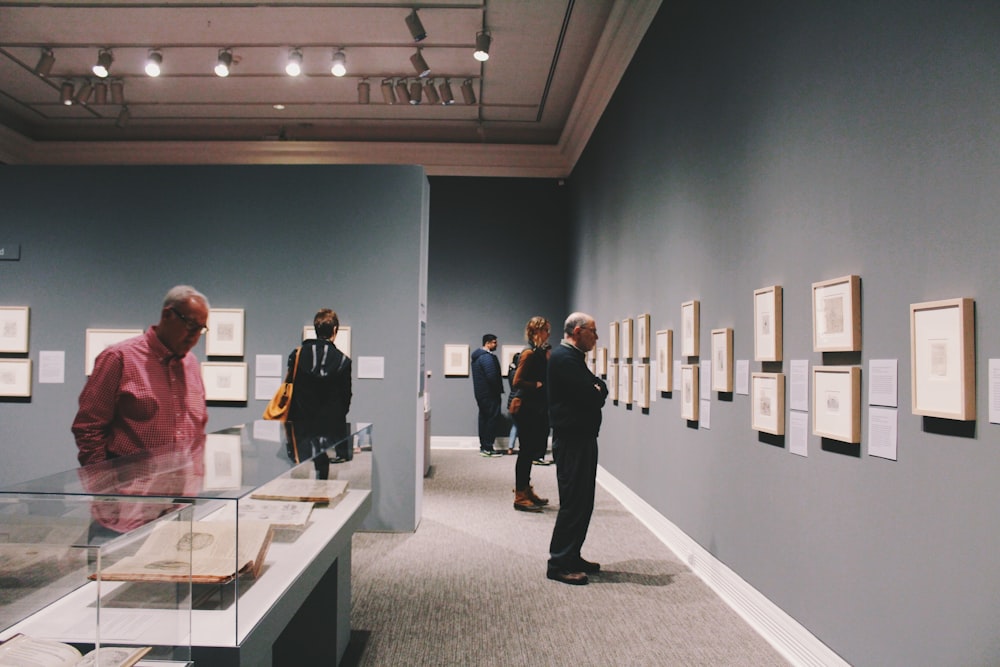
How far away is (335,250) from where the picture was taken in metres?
5.86

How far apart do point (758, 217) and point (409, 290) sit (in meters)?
3.03

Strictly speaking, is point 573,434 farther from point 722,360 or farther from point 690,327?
point 690,327

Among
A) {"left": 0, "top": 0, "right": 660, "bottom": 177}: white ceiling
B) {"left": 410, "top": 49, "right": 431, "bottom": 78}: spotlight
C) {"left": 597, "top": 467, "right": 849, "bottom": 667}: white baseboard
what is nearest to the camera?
{"left": 597, "top": 467, "right": 849, "bottom": 667}: white baseboard

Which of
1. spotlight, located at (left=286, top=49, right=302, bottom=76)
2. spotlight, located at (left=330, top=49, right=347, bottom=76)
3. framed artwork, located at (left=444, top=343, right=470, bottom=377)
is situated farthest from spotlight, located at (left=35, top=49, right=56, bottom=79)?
framed artwork, located at (left=444, top=343, right=470, bottom=377)

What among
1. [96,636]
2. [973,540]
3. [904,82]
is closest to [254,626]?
[96,636]

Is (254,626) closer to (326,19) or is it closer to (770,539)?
(770,539)

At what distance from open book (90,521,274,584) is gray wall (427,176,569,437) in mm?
9638

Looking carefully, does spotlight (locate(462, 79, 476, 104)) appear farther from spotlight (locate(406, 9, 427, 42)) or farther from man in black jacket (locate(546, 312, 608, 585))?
man in black jacket (locate(546, 312, 608, 585))

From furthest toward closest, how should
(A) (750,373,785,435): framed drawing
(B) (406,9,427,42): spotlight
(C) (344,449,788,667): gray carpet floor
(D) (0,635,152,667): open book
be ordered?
(B) (406,9,427,42): spotlight < (A) (750,373,785,435): framed drawing < (C) (344,449,788,667): gray carpet floor < (D) (0,635,152,667): open book

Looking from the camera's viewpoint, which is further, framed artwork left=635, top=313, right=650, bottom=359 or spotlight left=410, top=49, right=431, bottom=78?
spotlight left=410, top=49, right=431, bottom=78

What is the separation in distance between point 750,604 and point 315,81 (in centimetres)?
790

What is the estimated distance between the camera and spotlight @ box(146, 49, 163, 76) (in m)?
7.60

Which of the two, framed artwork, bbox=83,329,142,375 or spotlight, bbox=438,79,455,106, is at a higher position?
spotlight, bbox=438,79,455,106

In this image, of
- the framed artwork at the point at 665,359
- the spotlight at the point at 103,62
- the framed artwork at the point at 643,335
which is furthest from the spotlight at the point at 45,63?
the framed artwork at the point at 665,359
